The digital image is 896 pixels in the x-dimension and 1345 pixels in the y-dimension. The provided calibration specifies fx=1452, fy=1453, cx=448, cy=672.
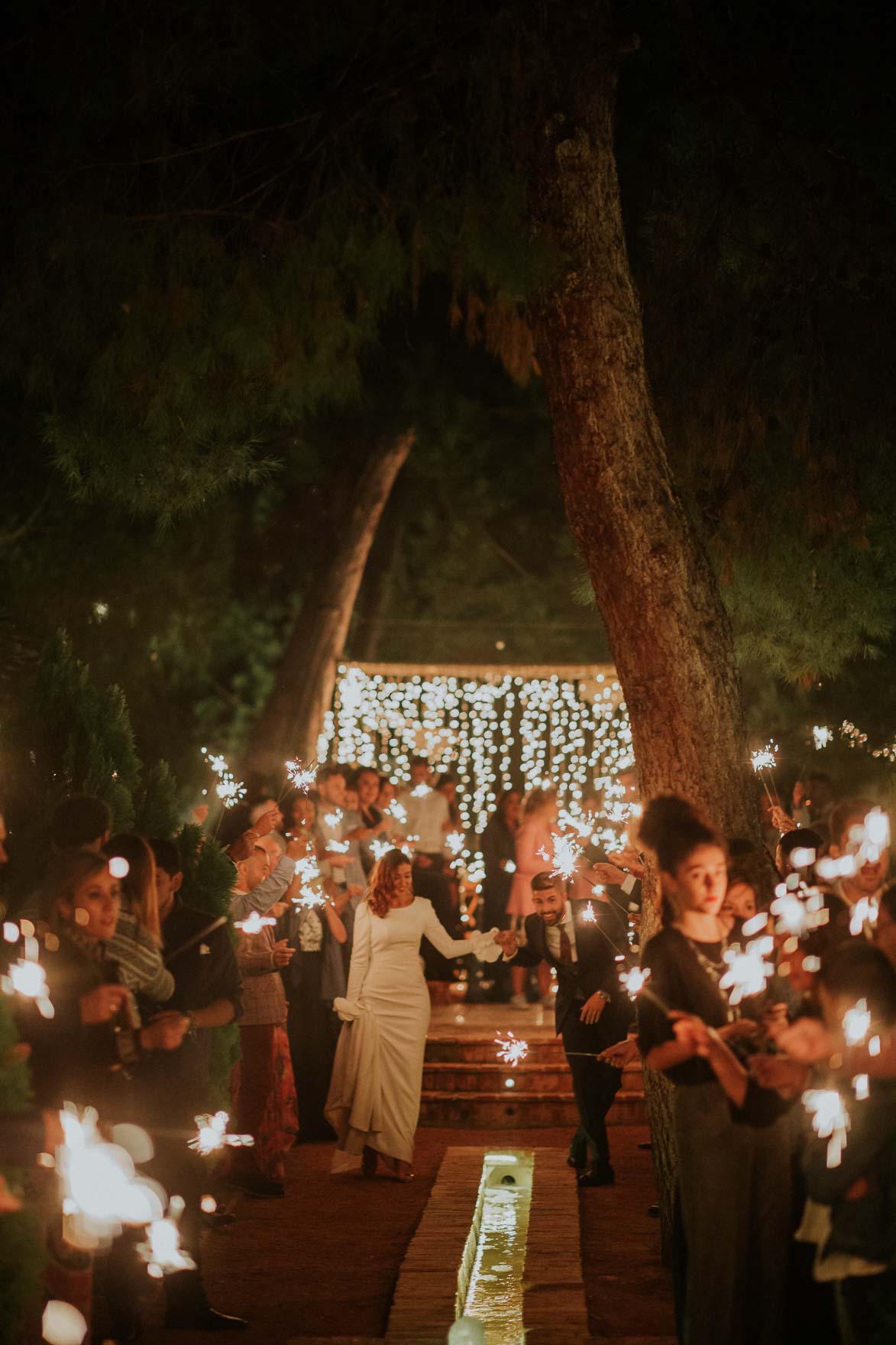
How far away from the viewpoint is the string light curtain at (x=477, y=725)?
15.8m

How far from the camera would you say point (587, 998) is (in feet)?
27.7

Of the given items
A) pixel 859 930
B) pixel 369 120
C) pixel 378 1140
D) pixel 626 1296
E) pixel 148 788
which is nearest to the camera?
pixel 859 930

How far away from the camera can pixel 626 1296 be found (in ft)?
20.2

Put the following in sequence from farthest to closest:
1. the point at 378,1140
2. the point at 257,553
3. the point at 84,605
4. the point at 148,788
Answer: the point at 257,553 < the point at 84,605 < the point at 378,1140 < the point at 148,788

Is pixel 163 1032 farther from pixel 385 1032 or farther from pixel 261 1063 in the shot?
pixel 385 1032

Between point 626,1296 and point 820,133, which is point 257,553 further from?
point 626,1296

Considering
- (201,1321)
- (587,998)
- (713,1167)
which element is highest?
(587,998)

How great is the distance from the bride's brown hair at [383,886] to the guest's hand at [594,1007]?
1.31m

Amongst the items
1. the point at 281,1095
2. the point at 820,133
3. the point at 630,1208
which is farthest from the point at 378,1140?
the point at 820,133

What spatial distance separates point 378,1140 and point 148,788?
265 centimetres

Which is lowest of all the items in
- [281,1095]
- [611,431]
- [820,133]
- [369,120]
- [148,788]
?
[281,1095]

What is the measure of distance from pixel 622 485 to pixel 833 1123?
127 inches

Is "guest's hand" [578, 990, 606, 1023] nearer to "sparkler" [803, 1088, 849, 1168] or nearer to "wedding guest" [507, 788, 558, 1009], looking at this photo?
"sparkler" [803, 1088, 849, 1168]

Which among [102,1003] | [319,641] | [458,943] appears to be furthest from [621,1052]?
[319,641]
